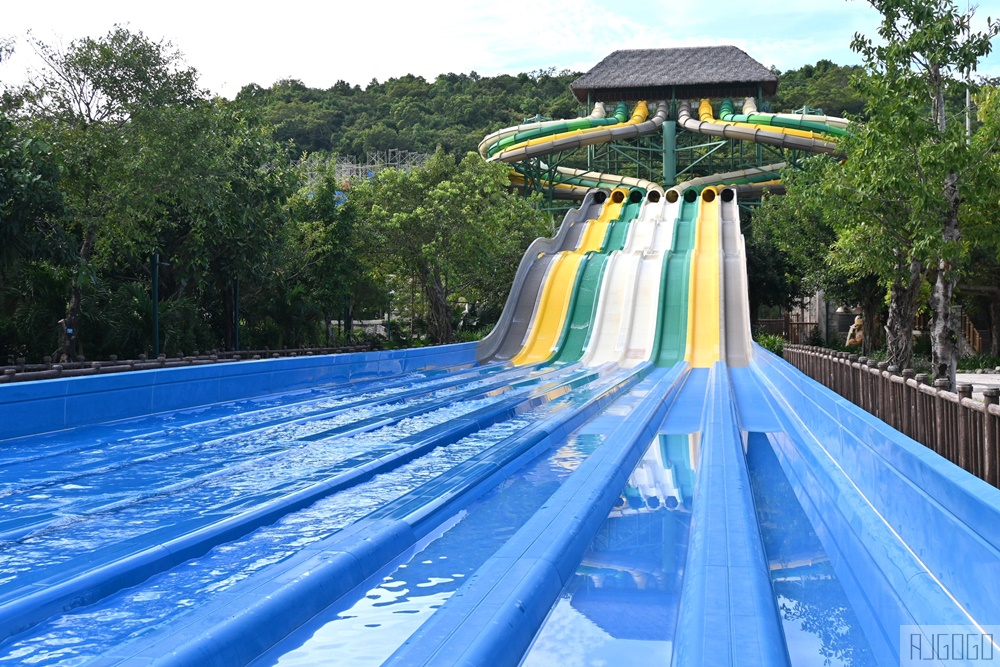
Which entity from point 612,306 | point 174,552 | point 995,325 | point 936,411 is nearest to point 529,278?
point 612,306

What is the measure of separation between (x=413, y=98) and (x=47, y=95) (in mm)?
63316

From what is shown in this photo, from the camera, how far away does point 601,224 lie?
26859 mm

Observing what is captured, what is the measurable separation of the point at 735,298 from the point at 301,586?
1737 centimetres

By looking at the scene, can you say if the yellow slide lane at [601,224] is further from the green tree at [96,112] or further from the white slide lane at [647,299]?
the green tree at [96,112]

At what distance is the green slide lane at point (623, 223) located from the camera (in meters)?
25.0

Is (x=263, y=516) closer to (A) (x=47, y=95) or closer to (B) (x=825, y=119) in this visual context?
(A) (x=47, y=95)

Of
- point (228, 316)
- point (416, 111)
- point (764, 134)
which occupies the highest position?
point (416, 111)

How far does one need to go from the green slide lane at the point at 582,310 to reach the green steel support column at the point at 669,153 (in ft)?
44.1

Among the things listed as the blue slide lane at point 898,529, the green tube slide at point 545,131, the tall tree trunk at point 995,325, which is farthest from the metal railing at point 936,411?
the green tube slide at point 545,131

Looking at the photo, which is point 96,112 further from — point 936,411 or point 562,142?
point 562,142

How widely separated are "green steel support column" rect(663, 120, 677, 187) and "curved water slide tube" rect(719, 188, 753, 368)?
9.79 metres

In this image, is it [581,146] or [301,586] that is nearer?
[301,586]

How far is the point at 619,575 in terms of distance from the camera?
4.20m

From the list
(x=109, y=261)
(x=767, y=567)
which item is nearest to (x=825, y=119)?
(x=109, y=261)
